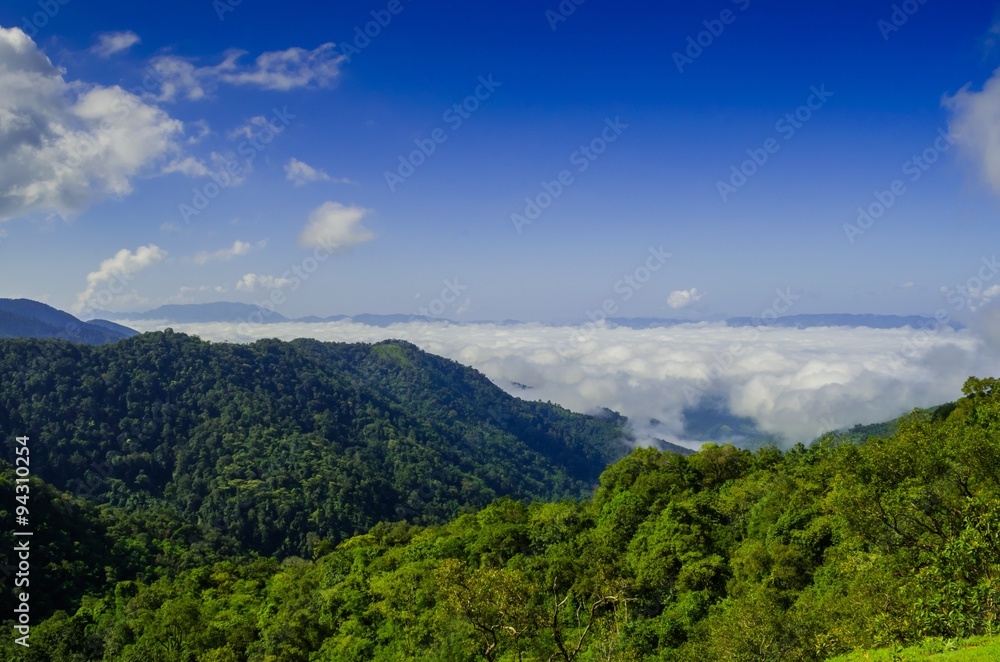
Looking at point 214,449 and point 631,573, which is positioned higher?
point 631,573

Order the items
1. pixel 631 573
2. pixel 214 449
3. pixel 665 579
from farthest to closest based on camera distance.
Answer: pixel 214 449, pixel 631 573, pixel 665 579

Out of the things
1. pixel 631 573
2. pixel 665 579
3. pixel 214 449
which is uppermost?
pixel 665 579

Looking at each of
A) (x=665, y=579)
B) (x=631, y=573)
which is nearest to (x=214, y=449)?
(x=631, y=573)

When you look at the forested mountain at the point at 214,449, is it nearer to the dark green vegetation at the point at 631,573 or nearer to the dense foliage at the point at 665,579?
the dark green vegetation at the point at 631,573

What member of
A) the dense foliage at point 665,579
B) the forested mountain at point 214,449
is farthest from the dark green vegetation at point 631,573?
the forested mountain at point 214,449

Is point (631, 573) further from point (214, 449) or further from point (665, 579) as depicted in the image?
point (214, 449)

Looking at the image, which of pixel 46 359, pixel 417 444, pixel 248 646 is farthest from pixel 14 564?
pixel 417 444

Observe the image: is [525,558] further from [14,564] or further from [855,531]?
[14,564]

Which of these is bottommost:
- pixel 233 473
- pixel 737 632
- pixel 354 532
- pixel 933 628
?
pixel 354 532
